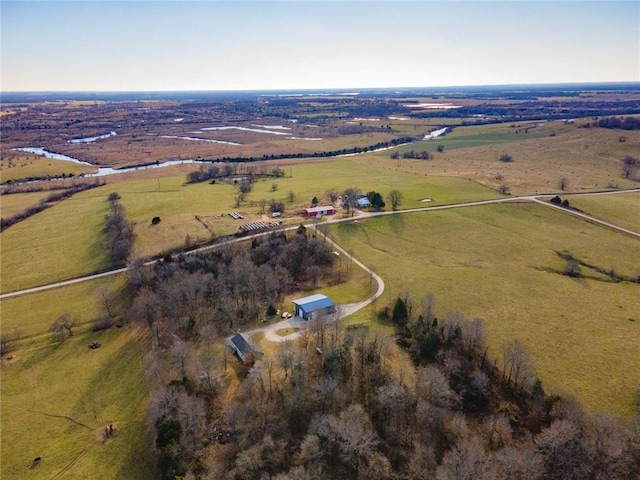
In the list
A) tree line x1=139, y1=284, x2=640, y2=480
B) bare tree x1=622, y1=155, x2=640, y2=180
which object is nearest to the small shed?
tree line x1=139, y1=284, x2=640, y2=480

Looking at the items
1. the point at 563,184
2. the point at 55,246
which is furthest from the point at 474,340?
the point at 55,246

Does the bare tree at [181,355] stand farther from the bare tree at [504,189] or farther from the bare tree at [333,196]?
the bare tree at [504,189]

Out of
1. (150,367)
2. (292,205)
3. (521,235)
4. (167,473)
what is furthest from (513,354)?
(292,205)

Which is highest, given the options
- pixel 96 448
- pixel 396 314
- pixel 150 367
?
pixel 396 314

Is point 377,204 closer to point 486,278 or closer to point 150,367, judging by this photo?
point 486,278

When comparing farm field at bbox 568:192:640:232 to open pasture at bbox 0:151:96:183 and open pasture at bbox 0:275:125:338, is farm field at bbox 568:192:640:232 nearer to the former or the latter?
open pasture at bbox 0:275:125:338

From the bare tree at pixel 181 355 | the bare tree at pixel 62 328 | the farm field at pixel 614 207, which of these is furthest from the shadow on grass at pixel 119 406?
the farm field at pixel 614 207
